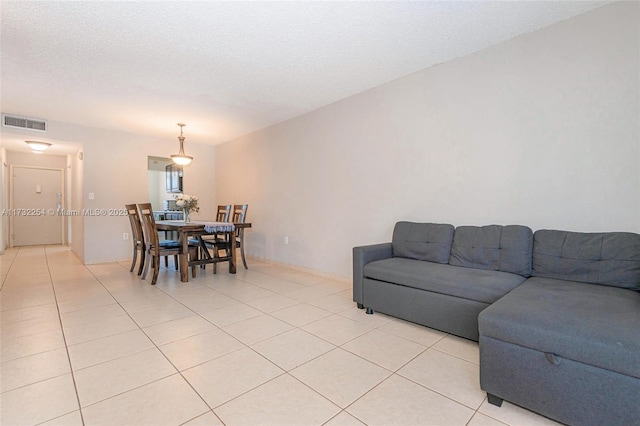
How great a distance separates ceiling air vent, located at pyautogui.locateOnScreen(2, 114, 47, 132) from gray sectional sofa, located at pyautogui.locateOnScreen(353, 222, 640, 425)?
5.29 metres

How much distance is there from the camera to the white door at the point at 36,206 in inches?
269

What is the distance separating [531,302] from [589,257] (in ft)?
2.65

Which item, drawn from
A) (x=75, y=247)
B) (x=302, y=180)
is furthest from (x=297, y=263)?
(x=75, y=247)

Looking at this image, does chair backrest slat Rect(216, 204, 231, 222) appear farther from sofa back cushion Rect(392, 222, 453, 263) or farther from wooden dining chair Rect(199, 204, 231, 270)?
sofa back cushion Rect(392, 222, 453, 263)

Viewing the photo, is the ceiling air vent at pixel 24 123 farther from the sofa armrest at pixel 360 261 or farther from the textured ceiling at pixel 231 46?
the sofa armrest at pixel 360 261

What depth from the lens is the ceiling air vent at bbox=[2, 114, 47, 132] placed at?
4289 mm

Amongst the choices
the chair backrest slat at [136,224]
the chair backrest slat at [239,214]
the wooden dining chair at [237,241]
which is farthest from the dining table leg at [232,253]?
the chair backrest slat at [136,224]

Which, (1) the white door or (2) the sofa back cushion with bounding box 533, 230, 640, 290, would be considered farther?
(1) the white door

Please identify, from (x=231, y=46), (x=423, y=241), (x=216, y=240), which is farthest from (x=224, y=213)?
(x=423, y=241)

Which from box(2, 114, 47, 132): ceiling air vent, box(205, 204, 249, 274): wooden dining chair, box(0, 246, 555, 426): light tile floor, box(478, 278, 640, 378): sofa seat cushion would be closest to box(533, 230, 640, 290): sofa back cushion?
box(478, 278, 640, 378): sofa seat cushion

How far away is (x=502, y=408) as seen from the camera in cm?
142

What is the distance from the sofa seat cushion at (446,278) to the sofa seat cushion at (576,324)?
0.27 m

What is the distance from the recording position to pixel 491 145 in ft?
8.45

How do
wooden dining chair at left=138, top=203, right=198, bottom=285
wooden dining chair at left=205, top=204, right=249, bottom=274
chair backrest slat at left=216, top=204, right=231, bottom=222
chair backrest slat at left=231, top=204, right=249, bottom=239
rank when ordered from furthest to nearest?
chair backrest slat at left=216, top=204, right=231, bottom=222 < chair backrest slat at left=231, top=204, right=249, bottom=239 < wooden dining chair at left=205, top=204, right=249, bottom=274 < wooden dining chair at left=138, top=203, right=198, bottom=285
